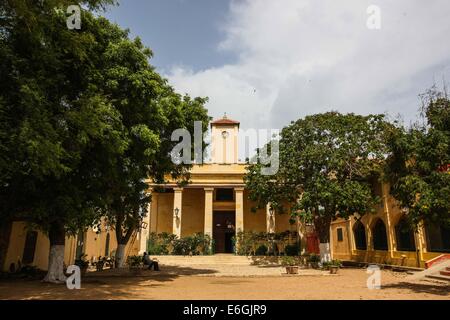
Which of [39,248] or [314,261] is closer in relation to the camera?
[39,248]

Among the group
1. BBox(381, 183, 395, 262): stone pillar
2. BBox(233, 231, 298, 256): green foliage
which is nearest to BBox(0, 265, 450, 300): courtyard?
BBox(381, 183, 395, 262): stone pillar

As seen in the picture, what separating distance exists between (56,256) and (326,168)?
13769 millimetres

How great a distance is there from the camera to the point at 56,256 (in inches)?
510

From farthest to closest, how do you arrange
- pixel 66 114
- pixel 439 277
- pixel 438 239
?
pixel 438 239 → pixel 439 277 → pixel 66 114

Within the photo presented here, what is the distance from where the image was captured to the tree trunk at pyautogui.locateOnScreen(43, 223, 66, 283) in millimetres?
12816

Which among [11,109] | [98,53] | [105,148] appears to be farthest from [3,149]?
[98,53]

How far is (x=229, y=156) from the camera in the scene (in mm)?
31422

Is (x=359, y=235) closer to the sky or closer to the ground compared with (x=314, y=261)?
closer to the sky

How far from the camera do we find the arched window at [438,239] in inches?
619

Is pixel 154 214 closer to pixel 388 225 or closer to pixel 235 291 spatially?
pixel 388 225

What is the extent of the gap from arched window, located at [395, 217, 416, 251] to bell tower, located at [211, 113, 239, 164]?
48.0 feet

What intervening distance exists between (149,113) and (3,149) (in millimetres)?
5147

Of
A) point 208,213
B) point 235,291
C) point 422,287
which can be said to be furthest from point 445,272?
point 208,213
